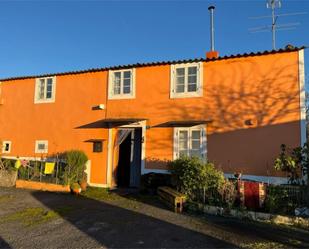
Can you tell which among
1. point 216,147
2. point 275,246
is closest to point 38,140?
point 216,147

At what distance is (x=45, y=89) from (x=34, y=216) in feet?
26.6

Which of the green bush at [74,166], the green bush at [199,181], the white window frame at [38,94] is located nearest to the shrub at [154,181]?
the green bush at [199,181]

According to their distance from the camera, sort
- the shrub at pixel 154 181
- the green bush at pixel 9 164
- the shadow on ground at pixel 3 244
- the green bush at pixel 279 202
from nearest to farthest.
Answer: the shadow on ground at pixel 3 244
the green bush at pixel 279 202
the shrub at pixel 154 181
the green bush at pixel 9 164

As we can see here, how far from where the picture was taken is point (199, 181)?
28.8 ft

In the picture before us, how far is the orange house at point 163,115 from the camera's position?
10344 mm

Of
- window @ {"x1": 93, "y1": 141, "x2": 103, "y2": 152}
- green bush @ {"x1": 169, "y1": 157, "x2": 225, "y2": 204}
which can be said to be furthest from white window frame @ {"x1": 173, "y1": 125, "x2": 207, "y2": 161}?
window @ {"x1": 93, "y1": 141, "x2": 103, "y2": 152}

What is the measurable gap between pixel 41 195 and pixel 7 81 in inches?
297

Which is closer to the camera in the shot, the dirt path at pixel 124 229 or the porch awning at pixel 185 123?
the dirt path at pixel 124 229

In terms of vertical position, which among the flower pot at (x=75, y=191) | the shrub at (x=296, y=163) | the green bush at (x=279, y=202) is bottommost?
the flower pot at (x=75, y=191)

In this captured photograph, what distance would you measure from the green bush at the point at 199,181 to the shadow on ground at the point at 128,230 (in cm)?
178

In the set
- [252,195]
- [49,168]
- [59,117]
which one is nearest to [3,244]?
[252,195]

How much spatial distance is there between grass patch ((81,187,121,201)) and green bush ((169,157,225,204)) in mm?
2546

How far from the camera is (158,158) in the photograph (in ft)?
38.7

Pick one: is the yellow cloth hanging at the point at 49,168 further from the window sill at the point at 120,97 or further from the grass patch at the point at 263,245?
the grass patch at the point at 263,245
